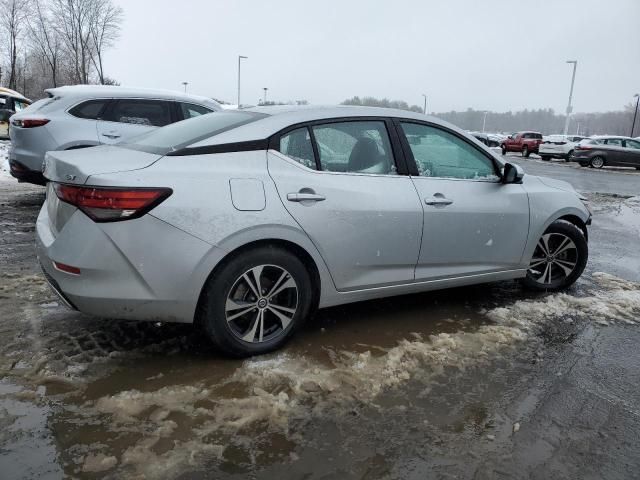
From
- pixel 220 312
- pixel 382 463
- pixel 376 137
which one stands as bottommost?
pixel 382 463

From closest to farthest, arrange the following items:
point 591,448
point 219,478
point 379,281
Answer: point 219,478 → point 591,448 → point 379,281

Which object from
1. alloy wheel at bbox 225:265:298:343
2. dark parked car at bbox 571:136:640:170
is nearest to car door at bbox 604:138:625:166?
dark parked car at bbox 571:136:640:170

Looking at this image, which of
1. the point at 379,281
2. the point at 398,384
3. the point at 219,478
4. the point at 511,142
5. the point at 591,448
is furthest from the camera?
the point at 511,142

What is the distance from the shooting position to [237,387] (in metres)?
2.86

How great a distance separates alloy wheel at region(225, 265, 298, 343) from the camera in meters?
3.08

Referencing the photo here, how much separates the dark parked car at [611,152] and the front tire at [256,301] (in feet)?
83.0

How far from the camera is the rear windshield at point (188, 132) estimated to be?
3.21 meters

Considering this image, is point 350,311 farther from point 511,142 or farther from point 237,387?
point 511,142

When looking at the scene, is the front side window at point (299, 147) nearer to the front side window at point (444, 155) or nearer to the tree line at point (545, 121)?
the front side window at point (444, 155)

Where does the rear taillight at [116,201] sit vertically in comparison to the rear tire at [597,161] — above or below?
above

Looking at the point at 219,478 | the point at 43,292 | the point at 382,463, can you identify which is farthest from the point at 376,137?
the point at 43,292

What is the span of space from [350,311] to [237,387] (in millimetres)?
1478

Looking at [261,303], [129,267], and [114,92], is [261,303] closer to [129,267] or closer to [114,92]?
[129,267]

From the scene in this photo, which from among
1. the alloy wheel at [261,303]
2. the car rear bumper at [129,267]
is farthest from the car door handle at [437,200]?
the car rear bumper at [129,267]
